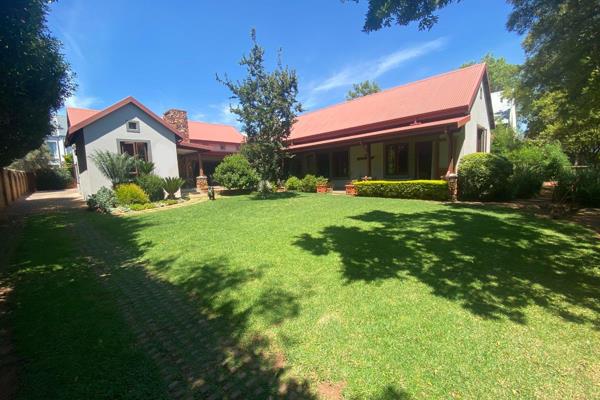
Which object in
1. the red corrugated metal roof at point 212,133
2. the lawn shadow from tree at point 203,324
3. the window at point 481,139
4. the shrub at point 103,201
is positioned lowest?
the lawn shadow from tree at point 203,324

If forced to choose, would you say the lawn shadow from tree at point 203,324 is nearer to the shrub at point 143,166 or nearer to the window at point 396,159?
the shrub at point 143,166

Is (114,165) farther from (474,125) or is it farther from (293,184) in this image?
(474,125)

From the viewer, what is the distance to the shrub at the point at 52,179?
31.3 meters

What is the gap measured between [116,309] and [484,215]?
31.7 feet

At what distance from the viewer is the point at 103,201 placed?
12914 mm

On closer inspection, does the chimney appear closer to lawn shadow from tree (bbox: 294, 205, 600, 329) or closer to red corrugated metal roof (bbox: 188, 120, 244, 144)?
red corrugated metal roof (bbox: 188, 120, 244, 144)

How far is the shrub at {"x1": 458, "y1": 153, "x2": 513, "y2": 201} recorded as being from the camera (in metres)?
11.4

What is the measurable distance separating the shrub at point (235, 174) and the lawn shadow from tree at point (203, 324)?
478 inches

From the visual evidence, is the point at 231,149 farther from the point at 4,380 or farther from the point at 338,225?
the point at 4,380

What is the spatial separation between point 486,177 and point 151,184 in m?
16.2

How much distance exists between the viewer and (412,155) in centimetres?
1627

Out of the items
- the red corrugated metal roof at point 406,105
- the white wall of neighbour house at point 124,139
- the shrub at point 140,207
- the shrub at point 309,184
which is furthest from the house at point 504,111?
the shrub at point 140,207

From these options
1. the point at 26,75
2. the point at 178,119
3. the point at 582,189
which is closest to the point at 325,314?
the point at 26,75

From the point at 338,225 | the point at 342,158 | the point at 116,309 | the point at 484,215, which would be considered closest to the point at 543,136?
the point at 342,158
